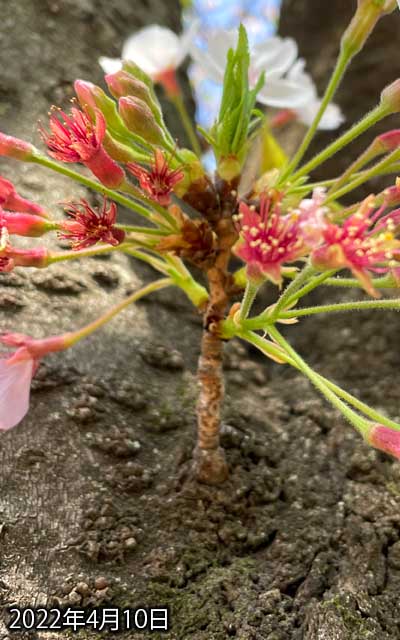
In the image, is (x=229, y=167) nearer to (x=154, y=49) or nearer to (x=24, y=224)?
(x=24, y=224)

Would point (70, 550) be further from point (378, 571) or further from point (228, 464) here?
point (378, 571)

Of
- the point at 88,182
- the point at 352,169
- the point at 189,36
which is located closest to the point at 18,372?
the point at 88,182

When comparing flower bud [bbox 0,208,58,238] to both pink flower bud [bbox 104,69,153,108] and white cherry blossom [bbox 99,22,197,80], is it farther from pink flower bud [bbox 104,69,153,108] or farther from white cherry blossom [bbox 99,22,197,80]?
white cherry blossom [bbox 99,22,197,80]

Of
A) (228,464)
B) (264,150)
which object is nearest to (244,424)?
(228,464)

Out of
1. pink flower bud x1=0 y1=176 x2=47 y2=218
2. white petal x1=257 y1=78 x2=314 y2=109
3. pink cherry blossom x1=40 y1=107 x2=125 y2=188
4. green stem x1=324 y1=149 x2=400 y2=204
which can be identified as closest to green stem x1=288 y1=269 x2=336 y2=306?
green stem x1=324 y1=149 x2=400 y2=204

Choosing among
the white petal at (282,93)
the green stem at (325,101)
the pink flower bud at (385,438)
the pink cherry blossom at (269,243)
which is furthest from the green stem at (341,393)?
the white petal at (282,93)

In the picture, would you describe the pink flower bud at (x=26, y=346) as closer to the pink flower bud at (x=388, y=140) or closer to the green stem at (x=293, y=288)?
the green stem at (x=293, y=288)
